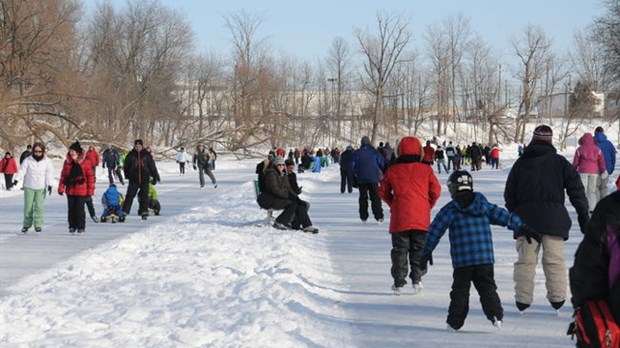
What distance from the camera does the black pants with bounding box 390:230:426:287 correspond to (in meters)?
7.64

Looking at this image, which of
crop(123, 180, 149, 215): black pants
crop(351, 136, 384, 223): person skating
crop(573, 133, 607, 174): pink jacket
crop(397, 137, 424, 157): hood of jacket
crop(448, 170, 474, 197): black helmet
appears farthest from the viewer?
crop(123, 180, 149, 215): black pants

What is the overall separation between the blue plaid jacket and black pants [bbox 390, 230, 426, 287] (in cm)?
146

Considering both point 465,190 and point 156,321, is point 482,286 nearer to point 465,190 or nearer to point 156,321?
point 465,190

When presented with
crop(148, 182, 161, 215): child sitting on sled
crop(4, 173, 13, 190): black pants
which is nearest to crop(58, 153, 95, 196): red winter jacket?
crop(148, 182, 161, 215): child sitting on sled

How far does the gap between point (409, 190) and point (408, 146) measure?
0.43 meters

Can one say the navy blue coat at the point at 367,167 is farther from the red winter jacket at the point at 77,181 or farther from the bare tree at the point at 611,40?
the bare tree at the point at 611,40

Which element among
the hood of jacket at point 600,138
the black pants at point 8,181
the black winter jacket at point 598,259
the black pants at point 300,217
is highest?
the hood of jacket at point 600,138

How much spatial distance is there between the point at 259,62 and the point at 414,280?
6753cm

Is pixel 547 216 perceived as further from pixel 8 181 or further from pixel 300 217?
pixel 8 181

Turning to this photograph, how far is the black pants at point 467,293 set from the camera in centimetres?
598

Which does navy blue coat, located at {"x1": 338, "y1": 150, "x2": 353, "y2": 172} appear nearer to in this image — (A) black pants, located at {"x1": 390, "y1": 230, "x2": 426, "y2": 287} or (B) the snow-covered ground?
(B) the snow-covered ground

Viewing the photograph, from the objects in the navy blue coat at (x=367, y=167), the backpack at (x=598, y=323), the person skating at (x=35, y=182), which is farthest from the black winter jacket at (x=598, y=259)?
the person skating at (x=35, y=182)

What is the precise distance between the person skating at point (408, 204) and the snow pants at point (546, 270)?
124 centimetres

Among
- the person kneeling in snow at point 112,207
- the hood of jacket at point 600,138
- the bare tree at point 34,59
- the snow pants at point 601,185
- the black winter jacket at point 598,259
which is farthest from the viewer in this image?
the bare tree at point 34,59
